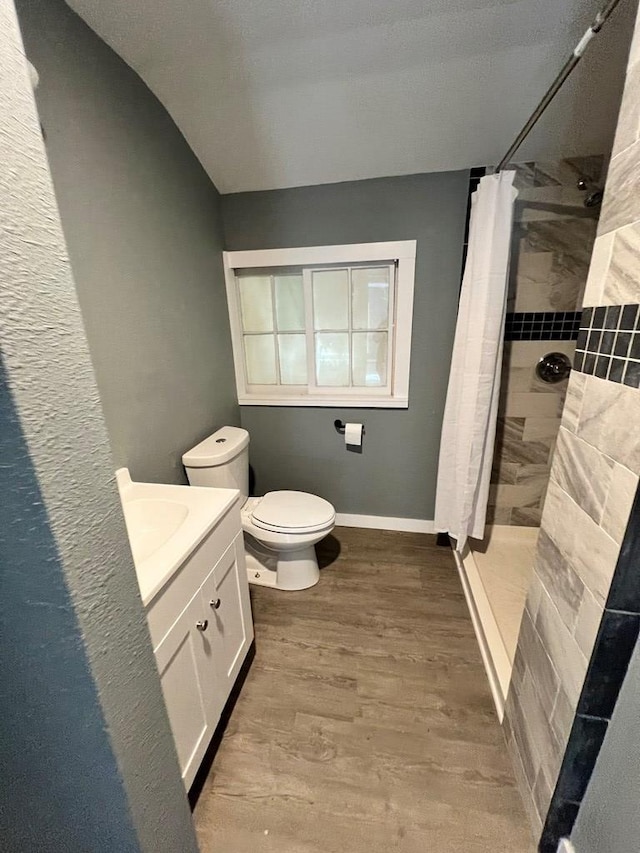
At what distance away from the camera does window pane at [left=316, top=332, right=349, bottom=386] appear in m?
2.12

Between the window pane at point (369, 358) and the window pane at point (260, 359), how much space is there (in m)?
0.51

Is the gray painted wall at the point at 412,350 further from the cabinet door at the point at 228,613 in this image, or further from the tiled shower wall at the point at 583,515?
the tiled shower wall at the point at 583,515

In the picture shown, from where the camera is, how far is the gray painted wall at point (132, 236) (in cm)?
104

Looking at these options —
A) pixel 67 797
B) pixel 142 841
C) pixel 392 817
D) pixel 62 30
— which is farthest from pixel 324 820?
pixel 62 30

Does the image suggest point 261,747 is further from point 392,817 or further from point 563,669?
point 563,669

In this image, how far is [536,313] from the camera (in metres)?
1.88

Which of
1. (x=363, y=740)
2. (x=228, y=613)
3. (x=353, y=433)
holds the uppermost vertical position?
(x=353, y=433)

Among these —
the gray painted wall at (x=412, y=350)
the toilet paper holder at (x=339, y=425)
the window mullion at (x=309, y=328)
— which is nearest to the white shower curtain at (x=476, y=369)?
the gray painted wall at (x=412, y=350)

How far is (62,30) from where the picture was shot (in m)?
1.02

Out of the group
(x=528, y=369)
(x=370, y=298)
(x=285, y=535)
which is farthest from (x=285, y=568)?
(x=528, y=369)

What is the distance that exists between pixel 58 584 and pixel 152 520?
0.73 metres

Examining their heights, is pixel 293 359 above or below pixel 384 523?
above

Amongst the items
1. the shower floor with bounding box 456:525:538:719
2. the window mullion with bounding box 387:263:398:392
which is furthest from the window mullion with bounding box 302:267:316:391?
the shower floor with bounding box 456:525:538:719

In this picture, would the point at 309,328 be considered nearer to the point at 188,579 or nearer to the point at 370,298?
the point at 370,298
